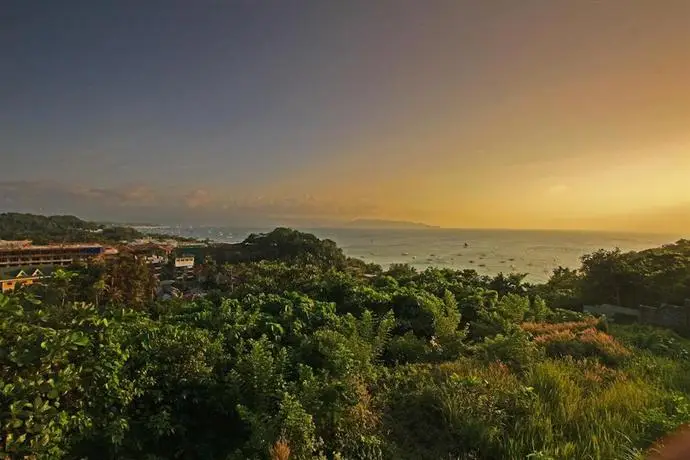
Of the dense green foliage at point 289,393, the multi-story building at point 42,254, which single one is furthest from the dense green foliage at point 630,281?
the multi-story building at point 42,254

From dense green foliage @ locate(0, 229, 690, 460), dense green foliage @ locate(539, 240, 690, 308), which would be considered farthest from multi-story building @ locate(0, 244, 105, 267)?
dense green foliage @ locate(0, 229, 690, 460)

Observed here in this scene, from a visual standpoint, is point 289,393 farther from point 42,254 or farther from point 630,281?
point 42,254

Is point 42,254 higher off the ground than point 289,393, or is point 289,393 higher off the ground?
point 289,393

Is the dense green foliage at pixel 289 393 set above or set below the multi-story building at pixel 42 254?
above

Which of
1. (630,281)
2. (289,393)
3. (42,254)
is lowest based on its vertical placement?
(42,254)

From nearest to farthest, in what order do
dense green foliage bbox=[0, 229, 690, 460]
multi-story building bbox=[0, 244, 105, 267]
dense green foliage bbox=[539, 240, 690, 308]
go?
dense green foliage bbox=[0, 229, 690, 460], dense green foliage bbox=[539, 240, 690, 308], multi-story building bbox=[0, 244, 105, 267]

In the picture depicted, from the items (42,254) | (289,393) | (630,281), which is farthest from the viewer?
(42,254)

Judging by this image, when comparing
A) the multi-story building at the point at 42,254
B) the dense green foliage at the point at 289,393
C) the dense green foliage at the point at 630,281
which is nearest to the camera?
the dense green foliage at the point at 289,393

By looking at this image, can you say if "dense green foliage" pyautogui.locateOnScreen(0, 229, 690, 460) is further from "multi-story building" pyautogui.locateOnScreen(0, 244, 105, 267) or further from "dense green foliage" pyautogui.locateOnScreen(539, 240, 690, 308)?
"multi-story building" pyautogui.locateOnScreen(0, 244, 105, 267)

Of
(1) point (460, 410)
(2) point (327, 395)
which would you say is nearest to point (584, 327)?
(1) point (460, 410)

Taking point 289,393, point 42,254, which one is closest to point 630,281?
point 289,393

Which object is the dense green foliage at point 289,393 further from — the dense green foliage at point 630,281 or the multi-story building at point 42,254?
the multi-story building at point 42,254
